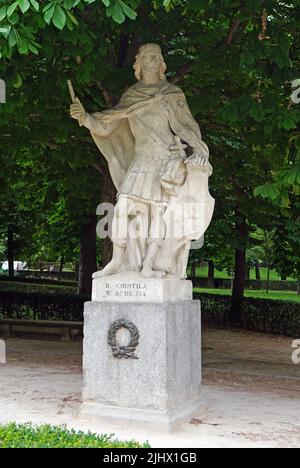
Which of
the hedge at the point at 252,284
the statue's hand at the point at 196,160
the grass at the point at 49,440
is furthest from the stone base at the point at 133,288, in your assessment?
the hedge at the point at 252,284

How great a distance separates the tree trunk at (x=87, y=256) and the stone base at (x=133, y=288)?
34.0ft

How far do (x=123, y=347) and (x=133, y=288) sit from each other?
63 cm

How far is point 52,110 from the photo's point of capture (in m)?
9.61

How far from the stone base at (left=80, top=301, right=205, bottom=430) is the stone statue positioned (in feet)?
1.65

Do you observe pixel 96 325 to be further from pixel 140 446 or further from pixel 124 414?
pixel 140 446

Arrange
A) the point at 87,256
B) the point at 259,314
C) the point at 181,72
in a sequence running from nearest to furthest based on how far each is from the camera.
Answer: the point at 181,72, the point at 87,256, the point at 259,314

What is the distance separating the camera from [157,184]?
708 centimetres

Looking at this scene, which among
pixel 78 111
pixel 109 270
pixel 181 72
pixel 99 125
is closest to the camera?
pixel 109 270

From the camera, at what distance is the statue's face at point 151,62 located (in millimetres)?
7367

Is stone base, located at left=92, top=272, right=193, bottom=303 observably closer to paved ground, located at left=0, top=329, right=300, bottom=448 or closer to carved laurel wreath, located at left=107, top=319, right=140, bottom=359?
carved laurel wreath, located at left=107, top=319, right=140, bottom=359

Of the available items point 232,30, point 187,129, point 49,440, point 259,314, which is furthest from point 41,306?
point 49,440

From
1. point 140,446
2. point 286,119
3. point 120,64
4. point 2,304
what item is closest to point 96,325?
point 140,446

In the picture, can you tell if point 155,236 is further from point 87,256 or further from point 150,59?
point 87,256

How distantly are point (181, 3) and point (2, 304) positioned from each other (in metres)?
12.1
